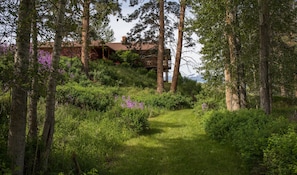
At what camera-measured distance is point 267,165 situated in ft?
16.3

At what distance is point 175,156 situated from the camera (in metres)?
7.18

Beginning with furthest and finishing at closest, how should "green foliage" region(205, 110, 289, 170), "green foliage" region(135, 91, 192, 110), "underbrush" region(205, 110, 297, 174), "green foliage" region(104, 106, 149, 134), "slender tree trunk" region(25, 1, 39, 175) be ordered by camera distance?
1. "green foliage" region(135, 91, 192, 110)
2. "green foliage" region(104, 106, 149, 134)
3. "green foliage" region(205, 110, 289, 170)
4. "underbrush" region(205, 110, 297, 174)
5. "slender tree trunk" region(25, 1, 39, 175)

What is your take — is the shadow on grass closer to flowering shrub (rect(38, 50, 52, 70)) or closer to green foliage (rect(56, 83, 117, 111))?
flowering shrub (rect(38, 50, 52, 70))

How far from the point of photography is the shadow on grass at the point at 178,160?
20.1 feet

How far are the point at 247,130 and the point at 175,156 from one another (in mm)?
2025

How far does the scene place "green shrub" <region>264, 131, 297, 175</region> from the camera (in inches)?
174

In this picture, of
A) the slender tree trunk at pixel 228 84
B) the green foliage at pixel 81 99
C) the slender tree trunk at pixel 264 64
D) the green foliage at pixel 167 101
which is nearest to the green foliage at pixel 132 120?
the green foliage at pixel 81 99

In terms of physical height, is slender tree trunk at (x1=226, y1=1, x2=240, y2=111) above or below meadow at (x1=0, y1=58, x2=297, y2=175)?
above

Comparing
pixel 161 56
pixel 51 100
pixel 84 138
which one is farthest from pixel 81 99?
pixel 161 56

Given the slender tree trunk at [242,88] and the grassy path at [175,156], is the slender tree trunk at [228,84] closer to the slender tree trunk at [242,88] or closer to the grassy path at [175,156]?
the slender tree trunk at [242,88]

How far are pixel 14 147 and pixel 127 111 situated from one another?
6.49m

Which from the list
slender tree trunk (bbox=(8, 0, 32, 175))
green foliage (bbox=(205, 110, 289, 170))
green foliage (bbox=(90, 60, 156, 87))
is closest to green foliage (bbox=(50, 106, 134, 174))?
slender tree trunk (bbox=(8, 0, 32, 175))

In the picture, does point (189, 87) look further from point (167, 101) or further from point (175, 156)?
point (175, 156)

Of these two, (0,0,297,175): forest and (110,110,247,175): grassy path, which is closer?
(0,0,297,175): forest
